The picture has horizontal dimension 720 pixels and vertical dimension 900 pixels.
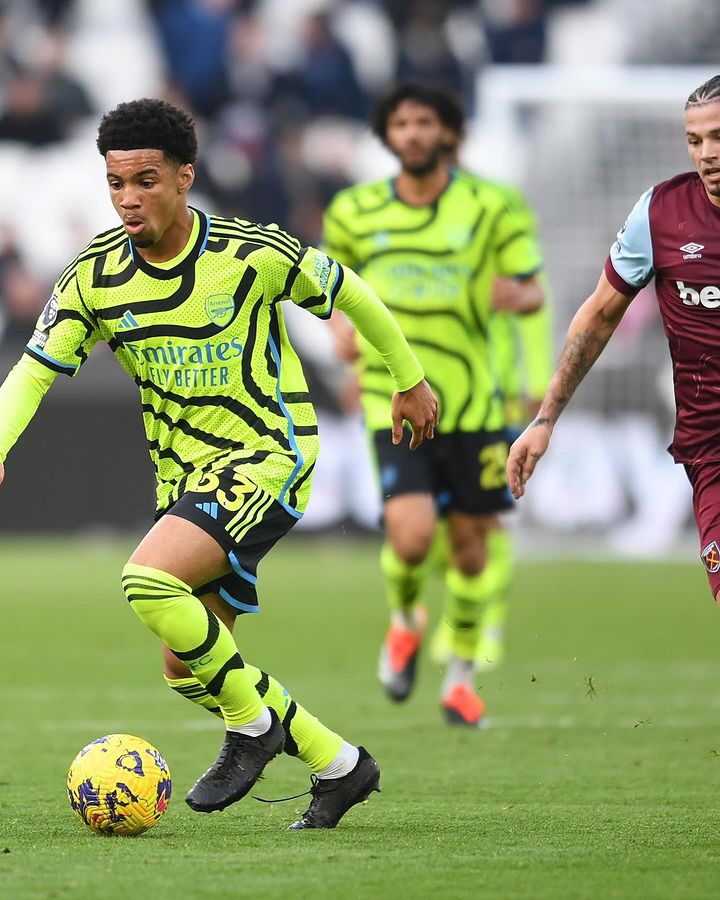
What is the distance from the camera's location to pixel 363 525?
18969 millimetres

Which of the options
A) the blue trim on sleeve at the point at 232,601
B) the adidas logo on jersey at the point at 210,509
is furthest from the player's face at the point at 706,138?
the blue trim on sleeve at the point at 232,601

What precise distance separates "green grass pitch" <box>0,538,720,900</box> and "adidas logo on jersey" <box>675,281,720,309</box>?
1.48m

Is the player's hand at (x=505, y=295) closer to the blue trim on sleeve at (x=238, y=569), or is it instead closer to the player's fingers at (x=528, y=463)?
the player's fingers at (x=528, y=463)

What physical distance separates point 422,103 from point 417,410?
3284 millimetres

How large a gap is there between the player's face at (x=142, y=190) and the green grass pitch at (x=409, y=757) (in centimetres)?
171

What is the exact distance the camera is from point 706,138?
4758mm

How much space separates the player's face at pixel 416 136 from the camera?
320 inches

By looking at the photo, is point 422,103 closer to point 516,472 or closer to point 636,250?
point 636,250

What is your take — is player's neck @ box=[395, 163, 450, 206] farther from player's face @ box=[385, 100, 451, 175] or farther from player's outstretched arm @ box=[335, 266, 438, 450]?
player's outstretched arm @ box=[335, 266, 438, 450]

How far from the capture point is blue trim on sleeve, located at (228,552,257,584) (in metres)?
4.97

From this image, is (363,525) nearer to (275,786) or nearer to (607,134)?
(607,134)

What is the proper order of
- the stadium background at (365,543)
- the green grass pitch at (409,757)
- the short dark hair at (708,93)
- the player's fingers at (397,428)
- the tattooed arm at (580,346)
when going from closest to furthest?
the green grass pitch at (409,757)
the stadium background at (365,543)
the short dark hair at (708,93)
the tattooed arm at (580,346)
the player's fingers at (397,428)

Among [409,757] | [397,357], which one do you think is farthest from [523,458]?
[409,757]

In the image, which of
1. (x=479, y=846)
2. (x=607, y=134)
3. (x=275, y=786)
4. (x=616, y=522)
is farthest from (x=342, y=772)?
(x=607, y=134)
